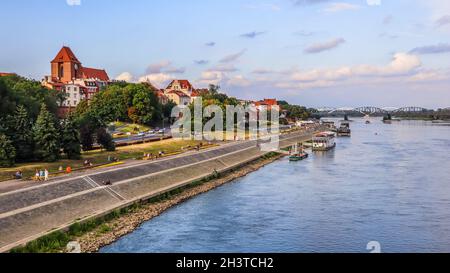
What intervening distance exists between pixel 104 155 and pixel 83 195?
1331 centimetres

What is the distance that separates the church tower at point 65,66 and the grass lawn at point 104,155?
49.2m

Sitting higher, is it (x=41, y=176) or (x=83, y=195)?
(x=41, y=176)

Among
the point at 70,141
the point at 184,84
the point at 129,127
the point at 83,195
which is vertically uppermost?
the point at 184,84

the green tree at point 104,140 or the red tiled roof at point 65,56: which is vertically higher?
the red tiled roof at point 65,56

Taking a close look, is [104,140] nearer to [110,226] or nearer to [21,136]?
[21,136]

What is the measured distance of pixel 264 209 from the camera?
27.4 m

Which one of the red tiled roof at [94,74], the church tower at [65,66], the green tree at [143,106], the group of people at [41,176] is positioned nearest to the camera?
the group of people at [41,176]

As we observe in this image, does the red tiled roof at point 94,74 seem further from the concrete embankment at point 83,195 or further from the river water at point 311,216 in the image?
the river water at point 311,216

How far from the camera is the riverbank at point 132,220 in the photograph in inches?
789

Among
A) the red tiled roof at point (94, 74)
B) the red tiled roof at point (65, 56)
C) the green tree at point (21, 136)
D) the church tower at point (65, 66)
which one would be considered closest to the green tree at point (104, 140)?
the green tree at point (21, 136)

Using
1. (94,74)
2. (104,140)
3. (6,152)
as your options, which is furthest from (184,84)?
(6,152)

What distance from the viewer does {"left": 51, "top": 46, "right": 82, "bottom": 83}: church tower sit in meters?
98.1

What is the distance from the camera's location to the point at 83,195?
25375 millimetres

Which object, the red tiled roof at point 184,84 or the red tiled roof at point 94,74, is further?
the red tiled roof at point 184,84
